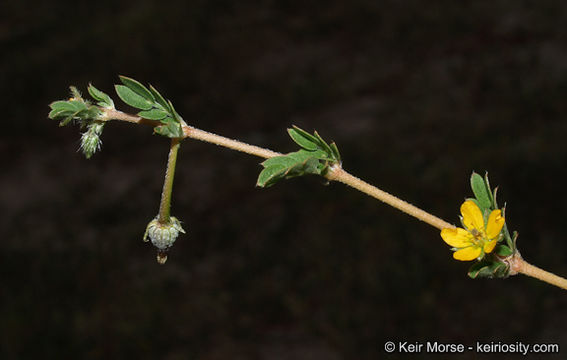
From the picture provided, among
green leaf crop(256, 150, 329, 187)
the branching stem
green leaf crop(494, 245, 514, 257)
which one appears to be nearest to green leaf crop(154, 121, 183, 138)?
the branching stem

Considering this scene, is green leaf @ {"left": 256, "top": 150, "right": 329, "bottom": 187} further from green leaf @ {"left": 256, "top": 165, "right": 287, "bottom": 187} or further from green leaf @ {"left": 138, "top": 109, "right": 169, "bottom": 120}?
green leaf @ {"left": 138, "top": 109, "right": 169, "bottom": 120}

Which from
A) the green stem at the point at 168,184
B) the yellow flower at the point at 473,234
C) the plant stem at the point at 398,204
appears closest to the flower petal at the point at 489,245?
the yellow flower at the point at 473,234

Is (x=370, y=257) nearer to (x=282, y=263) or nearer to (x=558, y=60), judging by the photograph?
(x=282, y=263)

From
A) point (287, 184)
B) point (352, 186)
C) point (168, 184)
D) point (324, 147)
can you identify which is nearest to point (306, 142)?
point (324, 147)

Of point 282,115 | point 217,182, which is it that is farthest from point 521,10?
point 217,182

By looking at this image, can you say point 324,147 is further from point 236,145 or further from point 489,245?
point 489,245

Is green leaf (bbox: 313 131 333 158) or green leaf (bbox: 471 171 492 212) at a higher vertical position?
green leaf (bbox: 313 131 333 158)

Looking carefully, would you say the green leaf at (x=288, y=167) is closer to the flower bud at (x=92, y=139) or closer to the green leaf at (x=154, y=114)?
the green leaf at (x=154, y=114)
